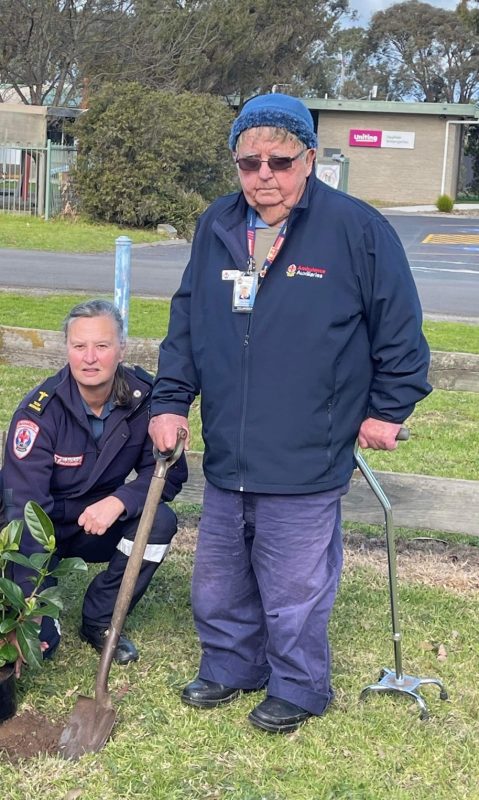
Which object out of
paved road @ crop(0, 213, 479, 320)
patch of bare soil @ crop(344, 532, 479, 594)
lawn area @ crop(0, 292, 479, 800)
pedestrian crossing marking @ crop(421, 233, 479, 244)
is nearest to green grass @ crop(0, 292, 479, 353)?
paved road @ crop(0, 213, 479, 320)

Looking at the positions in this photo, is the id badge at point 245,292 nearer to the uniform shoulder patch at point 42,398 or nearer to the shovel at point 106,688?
the shovel at point 106,688

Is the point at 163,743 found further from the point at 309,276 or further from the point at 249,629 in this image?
the point at 309,276

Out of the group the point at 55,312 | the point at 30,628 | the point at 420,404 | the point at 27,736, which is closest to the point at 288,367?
the point at 30,628

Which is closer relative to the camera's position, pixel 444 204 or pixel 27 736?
pixel 27 736

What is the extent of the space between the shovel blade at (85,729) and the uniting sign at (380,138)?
1691 inches

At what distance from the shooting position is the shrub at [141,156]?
78.1ft

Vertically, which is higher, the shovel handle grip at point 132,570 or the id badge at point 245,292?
the id badge at point 245,292

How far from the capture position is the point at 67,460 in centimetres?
372

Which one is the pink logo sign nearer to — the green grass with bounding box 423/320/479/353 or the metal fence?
the metal fence

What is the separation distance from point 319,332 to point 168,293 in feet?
35.9

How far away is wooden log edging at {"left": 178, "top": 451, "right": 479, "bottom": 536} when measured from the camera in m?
4.48

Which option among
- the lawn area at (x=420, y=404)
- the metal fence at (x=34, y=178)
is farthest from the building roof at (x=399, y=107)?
the lawn area at (x=420, y=404)

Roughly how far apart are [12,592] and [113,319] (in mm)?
1034

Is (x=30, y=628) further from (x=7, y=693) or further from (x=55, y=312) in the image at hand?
(x=55, y=312)
